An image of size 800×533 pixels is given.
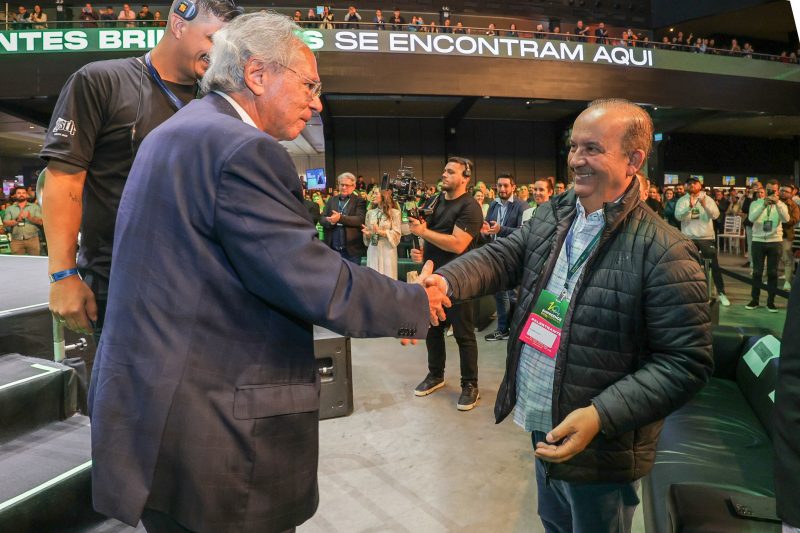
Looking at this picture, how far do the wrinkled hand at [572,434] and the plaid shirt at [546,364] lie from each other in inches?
6.9

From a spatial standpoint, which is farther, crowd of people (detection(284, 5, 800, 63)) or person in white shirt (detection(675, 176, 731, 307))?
crowd of people (detection(284, 5, 800, 63))

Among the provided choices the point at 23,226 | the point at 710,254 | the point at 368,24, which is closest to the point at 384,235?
the point at 710,254

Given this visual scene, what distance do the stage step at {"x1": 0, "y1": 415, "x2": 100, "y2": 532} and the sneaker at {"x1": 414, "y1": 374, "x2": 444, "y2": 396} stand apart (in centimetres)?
242

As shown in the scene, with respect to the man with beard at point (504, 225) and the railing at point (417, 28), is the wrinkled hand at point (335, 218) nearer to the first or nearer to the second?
the man with beard at point (504, 225)

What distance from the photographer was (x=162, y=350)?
0.99 meters

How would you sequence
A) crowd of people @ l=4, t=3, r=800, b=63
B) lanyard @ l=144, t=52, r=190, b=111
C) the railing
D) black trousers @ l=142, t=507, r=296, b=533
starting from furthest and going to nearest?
crowd of people @ l=4, t=3, r=800, b=63
the railing
lanyard @ l=144, t=52, r=190, b=111
black trousers @ l=142, t=507, r=296, b=533

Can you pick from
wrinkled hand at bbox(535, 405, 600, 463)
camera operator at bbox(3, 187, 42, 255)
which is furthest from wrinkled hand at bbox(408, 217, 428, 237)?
camera operator at bbox(3, 187, 42, 255)

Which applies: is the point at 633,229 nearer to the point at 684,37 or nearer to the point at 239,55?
the point at 239,55

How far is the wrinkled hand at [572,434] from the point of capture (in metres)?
1.31

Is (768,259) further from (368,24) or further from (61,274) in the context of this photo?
(368,24)

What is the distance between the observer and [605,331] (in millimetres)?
1398

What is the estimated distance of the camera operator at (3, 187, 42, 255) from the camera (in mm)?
9305

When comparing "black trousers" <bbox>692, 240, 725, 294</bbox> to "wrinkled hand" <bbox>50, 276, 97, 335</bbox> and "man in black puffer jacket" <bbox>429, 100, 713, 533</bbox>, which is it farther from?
"wrinkled hand" <bbox>50, 276, 97, 335</bbox>

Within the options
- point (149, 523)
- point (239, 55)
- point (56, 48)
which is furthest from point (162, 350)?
point (56, 48)
